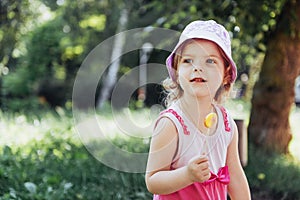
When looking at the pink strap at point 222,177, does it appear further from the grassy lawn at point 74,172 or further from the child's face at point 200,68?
the grassy lawn at point 74,172

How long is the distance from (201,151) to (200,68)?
31 centimetres

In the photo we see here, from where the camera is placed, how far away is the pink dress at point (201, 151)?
2.10 metres

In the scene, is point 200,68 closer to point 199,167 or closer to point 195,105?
point 195,105

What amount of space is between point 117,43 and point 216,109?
1008 centimetres

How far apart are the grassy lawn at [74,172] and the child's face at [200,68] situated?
714 mm

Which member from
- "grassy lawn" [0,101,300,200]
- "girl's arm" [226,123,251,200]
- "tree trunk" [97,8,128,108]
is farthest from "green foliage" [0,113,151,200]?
"tree trunk" [97,8,128,108]

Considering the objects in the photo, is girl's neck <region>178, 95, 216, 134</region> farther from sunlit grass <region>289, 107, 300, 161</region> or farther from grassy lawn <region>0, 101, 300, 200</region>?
sunlit grass <region>289, 107, 300, 161</region>

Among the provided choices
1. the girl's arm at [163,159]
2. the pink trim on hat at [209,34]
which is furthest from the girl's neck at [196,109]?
the pink trim on hat at [209,34]

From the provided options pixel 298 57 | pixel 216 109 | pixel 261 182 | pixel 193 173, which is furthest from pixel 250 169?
pixel 193 173

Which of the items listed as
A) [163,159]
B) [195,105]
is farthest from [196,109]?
[163,159]

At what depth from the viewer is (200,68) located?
2074 millimetres

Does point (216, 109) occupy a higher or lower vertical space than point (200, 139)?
higher

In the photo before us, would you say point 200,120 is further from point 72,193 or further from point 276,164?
point 276,164

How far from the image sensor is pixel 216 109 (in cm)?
226
